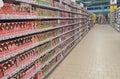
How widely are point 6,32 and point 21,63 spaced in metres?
0.63

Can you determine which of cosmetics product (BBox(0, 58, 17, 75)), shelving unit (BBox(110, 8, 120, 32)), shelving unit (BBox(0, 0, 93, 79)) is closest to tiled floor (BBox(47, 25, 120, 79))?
shelving unit (BBox(0, 0, 93, 79))

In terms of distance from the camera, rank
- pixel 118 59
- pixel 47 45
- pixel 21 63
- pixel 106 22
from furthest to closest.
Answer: pixel 106 22 → pixel 118 59 → pixel 47 45 → pixel 21 63

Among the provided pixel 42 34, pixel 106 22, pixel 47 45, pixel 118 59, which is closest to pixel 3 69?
pixel 42 34

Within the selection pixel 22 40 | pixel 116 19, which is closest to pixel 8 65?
pixel 22 40

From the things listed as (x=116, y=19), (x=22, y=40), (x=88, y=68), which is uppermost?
(x=116, y=19)

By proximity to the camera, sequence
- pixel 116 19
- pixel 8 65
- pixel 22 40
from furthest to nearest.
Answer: pixel 116 19 → pixel 22 40 → pixel 8 65

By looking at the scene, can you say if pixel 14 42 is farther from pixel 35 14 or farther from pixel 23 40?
pixel 35 14

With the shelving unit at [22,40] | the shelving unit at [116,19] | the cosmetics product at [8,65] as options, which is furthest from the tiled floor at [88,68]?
the shelving unit at [116,19]

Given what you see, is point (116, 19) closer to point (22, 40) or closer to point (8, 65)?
point (22, 40)

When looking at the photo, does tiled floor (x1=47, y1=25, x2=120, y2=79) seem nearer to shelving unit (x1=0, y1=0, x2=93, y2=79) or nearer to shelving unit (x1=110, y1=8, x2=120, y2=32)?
shelving unit (x1=0, y1=0, x2=93, y2=79)

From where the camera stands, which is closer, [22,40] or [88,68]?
[22,40]

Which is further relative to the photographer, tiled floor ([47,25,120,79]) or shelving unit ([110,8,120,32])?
shelving unit ([110,8,120,32])

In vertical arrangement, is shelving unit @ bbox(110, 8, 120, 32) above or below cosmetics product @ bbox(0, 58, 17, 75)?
above

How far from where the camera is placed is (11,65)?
228cm
